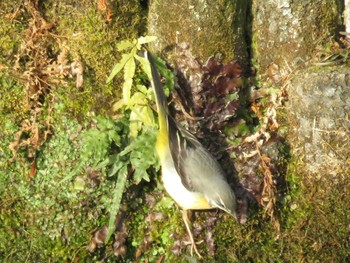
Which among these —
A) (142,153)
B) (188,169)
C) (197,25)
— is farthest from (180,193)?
(197,25)

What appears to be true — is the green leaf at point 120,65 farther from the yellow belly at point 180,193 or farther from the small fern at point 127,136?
the yellow belly at point 180,193

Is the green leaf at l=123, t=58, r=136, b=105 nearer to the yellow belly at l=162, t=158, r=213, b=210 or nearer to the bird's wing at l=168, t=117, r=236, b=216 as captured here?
the bird's wing at l=168, t=117, r=236, b=216

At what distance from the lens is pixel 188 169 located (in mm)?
4820

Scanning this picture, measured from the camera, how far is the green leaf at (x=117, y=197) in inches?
191

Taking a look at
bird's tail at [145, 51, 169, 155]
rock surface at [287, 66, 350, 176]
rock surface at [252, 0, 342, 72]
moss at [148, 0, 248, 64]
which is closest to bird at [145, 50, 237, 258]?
bird's tail at [145, 51, 169, 155]

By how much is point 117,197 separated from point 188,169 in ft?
1.92

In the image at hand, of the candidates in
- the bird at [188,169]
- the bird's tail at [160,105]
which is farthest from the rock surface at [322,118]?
the bird's tail at [160,105]

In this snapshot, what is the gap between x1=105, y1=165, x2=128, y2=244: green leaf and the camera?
15.9 ft

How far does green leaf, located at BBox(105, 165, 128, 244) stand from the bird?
0.31 meters

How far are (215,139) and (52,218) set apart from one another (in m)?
1.46

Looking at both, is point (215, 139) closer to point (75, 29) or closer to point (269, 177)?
point (269, 177)

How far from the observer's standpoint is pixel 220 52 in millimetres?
5371

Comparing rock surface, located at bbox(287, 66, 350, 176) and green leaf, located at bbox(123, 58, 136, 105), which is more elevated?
green leaf, located at bbox(123, 58, 136, 105)

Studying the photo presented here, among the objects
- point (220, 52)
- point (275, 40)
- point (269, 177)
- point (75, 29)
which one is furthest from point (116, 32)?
point (269, 177)
